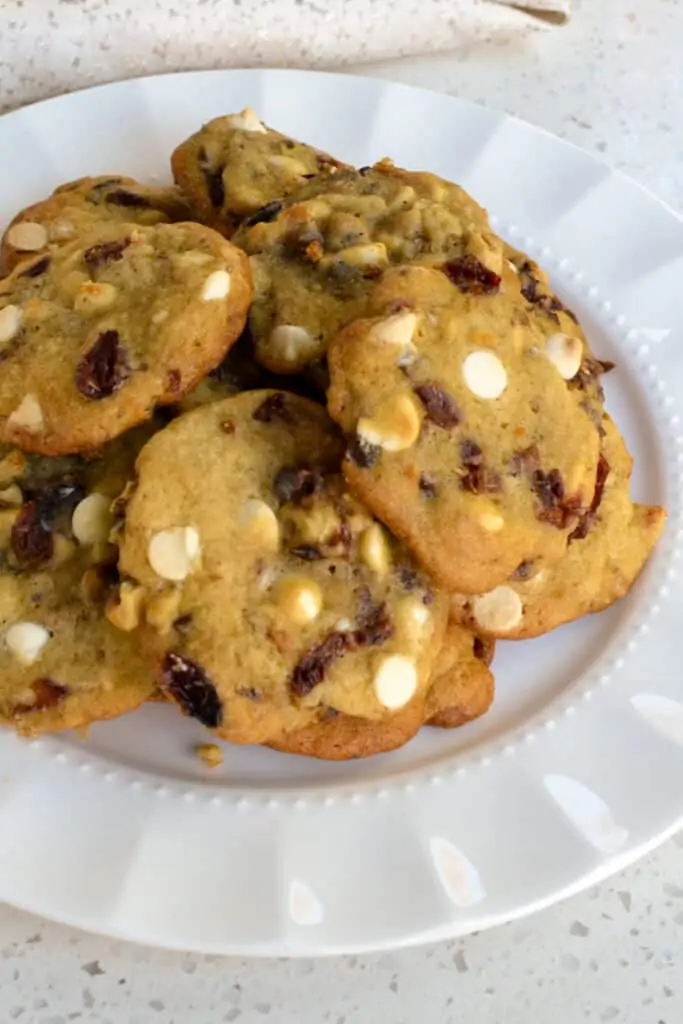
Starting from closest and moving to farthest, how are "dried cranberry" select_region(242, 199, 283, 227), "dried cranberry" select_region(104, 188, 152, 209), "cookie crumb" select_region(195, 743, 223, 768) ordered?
"cookie crumb" select_region(195, 743, 223, 768), "dried cranberry" select_region(242, 199, 283, 227), "dried cranberry" select_region(104, 188, 152, 209)

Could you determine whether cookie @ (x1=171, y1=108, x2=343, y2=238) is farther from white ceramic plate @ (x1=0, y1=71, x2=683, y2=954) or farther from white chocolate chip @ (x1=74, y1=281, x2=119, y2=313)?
white ceramic plate @ (x1=0, y1=71, x2=683, y2=954)

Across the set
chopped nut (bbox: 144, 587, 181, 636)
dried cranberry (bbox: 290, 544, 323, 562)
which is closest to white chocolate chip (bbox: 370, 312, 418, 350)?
dried cranberry (bbox: 290, 544, 323, 562)

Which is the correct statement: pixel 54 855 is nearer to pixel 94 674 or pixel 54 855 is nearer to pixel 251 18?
pixel 94 674

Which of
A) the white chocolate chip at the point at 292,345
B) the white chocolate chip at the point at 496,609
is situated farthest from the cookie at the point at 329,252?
the white chocolate chip at the point at 496,609

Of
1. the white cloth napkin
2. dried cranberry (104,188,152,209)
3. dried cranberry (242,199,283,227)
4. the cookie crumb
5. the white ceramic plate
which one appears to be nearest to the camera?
the white ceramic plate

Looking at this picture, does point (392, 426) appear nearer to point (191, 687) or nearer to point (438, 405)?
point (438, 405)

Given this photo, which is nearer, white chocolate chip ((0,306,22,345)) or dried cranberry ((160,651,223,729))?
dried cranberry ((160,651,223,729))

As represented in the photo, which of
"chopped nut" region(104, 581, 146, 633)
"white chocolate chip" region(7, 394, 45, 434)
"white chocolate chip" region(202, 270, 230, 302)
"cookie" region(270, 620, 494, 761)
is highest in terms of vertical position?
"white chocolate chip" region(202, 270, 230, 302)

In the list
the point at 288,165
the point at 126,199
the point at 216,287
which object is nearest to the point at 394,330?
the point at 216,287

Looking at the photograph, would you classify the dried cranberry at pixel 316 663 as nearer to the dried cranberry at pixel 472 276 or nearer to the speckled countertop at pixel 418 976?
the speckled countertop at pixel 418 976
